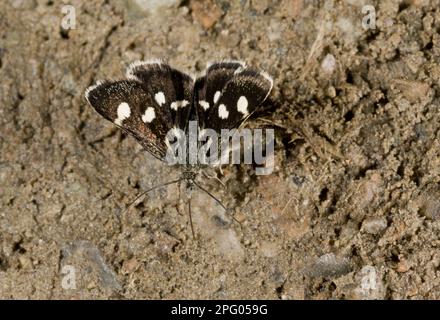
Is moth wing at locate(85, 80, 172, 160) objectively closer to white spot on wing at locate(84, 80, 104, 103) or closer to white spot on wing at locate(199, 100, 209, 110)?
white spot on wing at locate(84, 80, 104, 103)

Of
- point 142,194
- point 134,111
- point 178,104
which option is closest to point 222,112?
point 178,104

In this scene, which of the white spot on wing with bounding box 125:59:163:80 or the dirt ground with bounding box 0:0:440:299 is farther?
the white spot on wing with bounding box 125:59:163:80

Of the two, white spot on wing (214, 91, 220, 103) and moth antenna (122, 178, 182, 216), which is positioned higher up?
white spot on wing (214, 91, 220, 103)

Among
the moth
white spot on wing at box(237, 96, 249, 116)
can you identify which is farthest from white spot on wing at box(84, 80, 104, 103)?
white spot on wing at box(237, 96, 249, 116)

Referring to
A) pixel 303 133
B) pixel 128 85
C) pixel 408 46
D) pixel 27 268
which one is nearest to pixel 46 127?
pixel 128 85

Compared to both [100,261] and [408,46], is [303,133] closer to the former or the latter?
[408,46]

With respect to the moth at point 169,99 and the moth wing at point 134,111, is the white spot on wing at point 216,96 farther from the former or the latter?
the moth wing at point 134,111

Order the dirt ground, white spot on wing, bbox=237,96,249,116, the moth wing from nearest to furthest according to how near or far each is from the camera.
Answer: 1. the dirt ground
2. white spot on wing, bbox=237,96,249,116
3. the moth wing

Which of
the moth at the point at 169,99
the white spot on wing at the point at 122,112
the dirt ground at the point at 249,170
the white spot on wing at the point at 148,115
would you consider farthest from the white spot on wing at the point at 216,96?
the white spot on wing at the point at 122,112
